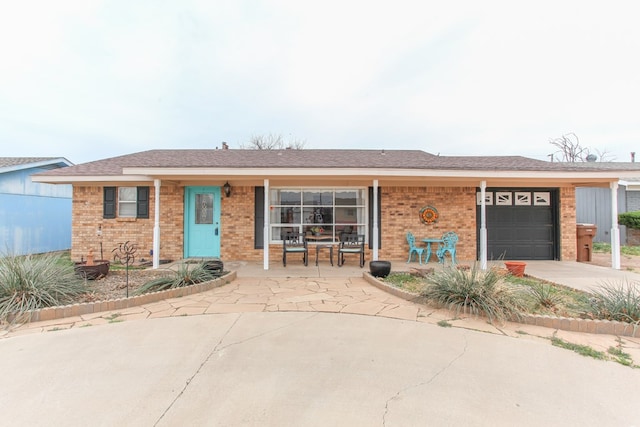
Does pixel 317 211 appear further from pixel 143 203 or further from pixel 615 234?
pixel 615 234

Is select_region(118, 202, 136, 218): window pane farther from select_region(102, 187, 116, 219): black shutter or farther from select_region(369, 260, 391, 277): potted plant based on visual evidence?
select_region(369, 260, 391, 277): potted plant

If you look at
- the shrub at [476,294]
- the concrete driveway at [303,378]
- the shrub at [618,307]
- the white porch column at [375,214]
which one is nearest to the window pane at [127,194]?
the concrete driveway at [303,378]

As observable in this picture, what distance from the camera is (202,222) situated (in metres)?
9.43

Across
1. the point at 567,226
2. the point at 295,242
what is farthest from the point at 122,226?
the point at 567,226

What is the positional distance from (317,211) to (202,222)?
3588 millimetres

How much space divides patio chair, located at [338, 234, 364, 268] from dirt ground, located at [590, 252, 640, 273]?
22.3ft

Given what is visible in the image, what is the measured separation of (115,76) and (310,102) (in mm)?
7896

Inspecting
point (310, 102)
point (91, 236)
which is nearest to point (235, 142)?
point (310, 102)

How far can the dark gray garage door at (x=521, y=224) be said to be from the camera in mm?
9586

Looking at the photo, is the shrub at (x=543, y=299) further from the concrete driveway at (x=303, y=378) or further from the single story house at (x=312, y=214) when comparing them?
the single story house at (x=312, y=214)

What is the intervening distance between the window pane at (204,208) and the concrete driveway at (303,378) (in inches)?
223

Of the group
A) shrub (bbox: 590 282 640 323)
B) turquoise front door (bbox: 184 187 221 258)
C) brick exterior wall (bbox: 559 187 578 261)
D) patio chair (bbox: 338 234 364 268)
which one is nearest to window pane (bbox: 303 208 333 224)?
patio chair (bbox: 338 234 364 268)

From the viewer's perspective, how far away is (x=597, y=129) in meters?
24.7

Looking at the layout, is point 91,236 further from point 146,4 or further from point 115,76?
point 146,4
